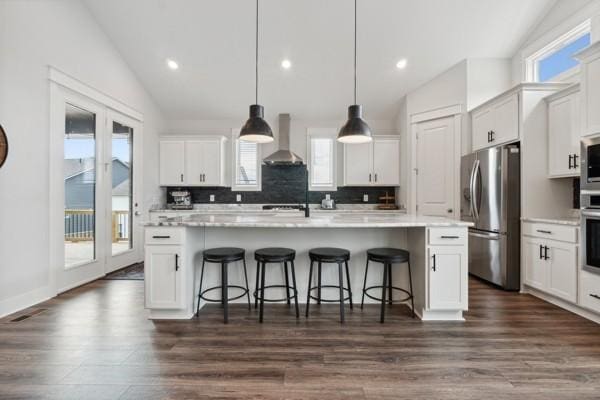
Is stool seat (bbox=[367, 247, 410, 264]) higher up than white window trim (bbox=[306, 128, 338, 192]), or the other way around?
white window trim (bbox=[306, 128, 338, 192])

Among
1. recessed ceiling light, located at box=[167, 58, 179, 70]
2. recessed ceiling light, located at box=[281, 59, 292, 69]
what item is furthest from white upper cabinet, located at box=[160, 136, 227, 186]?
recessed ceiling light, located at box=[281, 59, 292, 69]

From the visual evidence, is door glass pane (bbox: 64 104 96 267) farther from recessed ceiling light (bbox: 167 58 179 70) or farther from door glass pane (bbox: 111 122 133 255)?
recessed ceiling light (bbox: 167 58 179 70)

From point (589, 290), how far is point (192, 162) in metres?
5.56

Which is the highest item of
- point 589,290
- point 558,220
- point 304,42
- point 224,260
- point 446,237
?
point 304,42

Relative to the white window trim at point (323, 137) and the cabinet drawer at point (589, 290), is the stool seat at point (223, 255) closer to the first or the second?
the cabinet drawer at point (589, 290)

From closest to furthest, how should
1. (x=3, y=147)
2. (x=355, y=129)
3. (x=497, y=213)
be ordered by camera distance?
(x=3, y=147) → (x=355, y=129) → (x=497, y=213)

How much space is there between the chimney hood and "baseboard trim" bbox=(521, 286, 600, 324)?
3692mm

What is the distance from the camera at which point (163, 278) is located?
8.98 feet

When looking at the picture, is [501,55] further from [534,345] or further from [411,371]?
[411,371]

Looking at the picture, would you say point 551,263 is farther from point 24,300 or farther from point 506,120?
point 24,300

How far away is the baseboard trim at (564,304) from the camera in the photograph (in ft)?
9.00

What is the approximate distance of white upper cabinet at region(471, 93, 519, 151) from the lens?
365 cm

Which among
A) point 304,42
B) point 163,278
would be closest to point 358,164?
point 304,42

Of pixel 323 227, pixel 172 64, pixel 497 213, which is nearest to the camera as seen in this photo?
pixel 323 227
